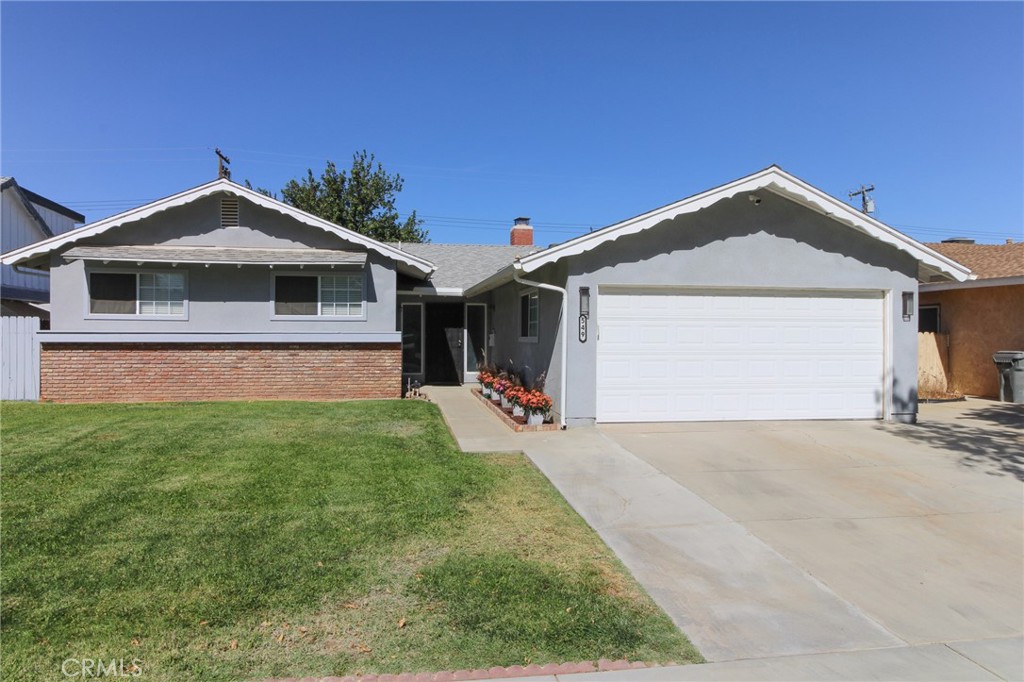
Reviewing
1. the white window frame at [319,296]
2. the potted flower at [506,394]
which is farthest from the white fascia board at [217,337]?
the potted flower at [506,394]

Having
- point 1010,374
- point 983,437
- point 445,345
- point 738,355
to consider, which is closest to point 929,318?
point 1010,374

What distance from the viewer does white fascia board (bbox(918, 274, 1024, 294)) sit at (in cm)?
1303

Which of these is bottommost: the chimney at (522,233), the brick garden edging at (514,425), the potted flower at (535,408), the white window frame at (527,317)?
the brick garden edging at (514,425)

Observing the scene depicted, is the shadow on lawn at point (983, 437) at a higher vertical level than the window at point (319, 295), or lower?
lower

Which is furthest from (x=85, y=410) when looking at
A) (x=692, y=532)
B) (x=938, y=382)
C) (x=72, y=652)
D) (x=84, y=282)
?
(x=938, y=382)

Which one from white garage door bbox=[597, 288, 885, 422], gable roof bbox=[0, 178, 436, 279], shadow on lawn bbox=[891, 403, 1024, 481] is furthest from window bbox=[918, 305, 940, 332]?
gable roof bbox=[0, 178, 436, 279]

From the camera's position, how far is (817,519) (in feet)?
17.9

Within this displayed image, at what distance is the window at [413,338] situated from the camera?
56.0ft

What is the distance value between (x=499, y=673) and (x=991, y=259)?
Result: 17631 millimetres

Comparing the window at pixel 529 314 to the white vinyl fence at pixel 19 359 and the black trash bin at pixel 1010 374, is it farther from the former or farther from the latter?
the black trash bin at pixel 1010 374

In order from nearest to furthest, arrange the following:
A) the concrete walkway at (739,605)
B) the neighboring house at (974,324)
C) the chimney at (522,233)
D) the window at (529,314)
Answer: the concrete walkway at (739,605), the window at (529,314), the neighboring house at (974,324), the chimney at (522,233)

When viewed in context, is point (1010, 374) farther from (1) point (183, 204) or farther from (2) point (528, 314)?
(1) point (183, 204)

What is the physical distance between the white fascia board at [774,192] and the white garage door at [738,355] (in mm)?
921

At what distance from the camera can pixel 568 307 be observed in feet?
31.5
